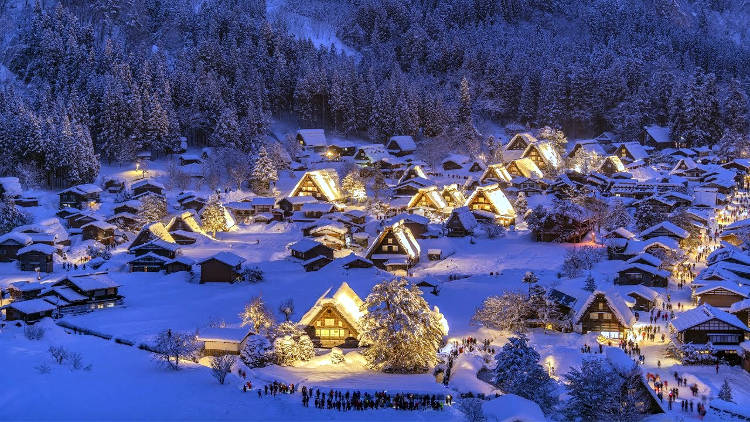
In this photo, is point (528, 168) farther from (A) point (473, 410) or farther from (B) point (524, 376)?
(A) point (473, 410)

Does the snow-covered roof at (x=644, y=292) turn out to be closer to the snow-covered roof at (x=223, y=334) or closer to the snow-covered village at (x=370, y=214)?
the snow-covered village at (x=370, y=214)

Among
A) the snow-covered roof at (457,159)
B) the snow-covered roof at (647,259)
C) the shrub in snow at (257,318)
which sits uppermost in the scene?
the snow-covered roof at (457,159)

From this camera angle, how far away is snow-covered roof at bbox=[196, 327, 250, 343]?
33125 mm

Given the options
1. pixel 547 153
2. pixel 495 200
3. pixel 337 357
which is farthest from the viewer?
pixel 547 153

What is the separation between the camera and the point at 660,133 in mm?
85188

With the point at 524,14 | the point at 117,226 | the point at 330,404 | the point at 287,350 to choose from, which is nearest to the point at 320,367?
the point at 287,350

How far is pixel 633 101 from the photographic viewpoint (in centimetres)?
8869

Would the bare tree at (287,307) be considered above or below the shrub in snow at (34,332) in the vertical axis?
above

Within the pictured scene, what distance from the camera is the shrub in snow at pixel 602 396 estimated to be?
24797mm

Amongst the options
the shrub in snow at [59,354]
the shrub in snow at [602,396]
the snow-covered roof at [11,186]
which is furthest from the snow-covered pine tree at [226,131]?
the shrub in snow at [602,396]

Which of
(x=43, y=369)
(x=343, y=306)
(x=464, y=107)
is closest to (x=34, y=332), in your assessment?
(x=43, y=369)

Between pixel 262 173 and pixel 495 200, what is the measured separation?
761 inches

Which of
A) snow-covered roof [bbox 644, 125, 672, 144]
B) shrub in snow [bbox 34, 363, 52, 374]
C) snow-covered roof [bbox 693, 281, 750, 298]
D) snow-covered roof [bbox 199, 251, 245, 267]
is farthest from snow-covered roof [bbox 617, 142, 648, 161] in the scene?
shrub in snow [bbox 34, 363, 52, 374]

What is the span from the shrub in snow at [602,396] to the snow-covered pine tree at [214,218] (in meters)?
35.0
